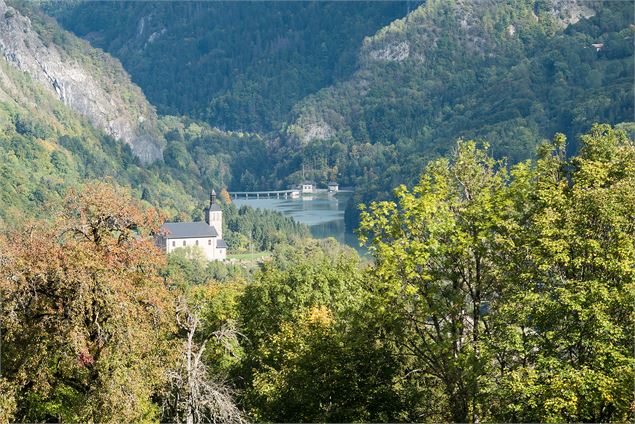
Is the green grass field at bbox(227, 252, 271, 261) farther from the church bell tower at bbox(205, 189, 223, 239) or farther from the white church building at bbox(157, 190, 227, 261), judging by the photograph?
the church bell tower at bbox(205, 189, 223, 239)

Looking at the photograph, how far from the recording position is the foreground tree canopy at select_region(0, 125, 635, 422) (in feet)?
53.7

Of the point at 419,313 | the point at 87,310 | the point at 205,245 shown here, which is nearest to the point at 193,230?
the point at 205,245

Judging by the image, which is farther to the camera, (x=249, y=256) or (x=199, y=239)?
(x=249, y=256)

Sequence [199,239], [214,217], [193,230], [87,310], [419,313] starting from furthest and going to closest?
[214,217] < [193,230] < [199,239] < [419,313] < [87,310]

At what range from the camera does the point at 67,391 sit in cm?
1995

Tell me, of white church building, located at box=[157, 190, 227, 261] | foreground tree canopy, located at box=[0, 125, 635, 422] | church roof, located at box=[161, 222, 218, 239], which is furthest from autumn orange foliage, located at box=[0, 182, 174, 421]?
church roof, located at box=[161, 222, 218, 239]

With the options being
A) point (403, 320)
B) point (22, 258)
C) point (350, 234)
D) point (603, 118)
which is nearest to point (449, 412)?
point (403, 320)

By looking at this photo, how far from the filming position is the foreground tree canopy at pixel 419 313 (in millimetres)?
16375

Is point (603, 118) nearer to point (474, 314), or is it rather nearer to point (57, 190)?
point (57, 190)

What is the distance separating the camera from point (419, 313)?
62.1ft

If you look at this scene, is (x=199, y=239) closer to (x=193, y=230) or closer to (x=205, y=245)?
(x=205, y=245)

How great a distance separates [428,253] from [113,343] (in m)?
6.00

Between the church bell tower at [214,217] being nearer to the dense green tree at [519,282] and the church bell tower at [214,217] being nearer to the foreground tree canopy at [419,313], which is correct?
the foreground tree canopy at [419,313]

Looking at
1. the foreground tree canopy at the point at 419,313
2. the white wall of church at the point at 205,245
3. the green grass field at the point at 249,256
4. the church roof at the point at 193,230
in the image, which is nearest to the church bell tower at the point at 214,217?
the green grass field at the point at 249,256
